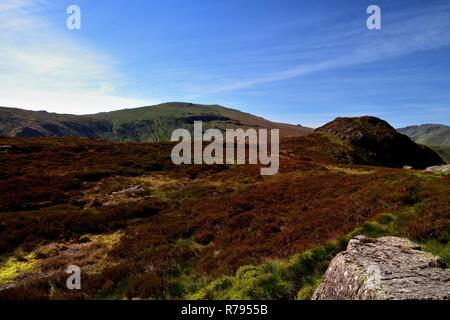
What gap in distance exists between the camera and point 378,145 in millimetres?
77000

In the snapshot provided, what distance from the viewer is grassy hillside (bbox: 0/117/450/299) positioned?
14094mm

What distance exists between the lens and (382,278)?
9195mm

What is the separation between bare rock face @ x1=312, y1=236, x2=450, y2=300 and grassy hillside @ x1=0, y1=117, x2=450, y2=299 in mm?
1622

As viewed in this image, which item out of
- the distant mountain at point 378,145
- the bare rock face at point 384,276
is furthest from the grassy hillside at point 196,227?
the distant mountain at point 378,145

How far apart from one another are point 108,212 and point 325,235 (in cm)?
1595

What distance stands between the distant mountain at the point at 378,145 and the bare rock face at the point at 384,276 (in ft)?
197

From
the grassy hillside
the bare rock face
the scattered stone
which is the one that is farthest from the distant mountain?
the bare rock face

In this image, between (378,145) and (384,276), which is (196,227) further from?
(378,145)

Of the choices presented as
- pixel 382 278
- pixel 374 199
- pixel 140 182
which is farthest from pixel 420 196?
pixel 140 182

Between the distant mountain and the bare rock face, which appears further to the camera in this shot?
the distant mountain

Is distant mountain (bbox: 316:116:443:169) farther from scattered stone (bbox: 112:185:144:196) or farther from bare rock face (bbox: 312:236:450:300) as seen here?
bare rock face (bbox: 312:236:450:300)

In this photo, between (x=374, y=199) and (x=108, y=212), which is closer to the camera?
(x=374, y=199)
